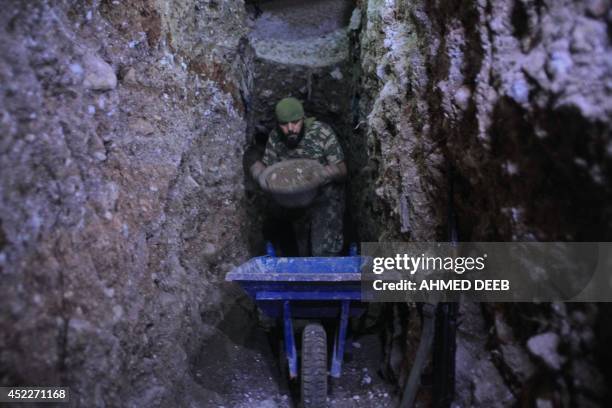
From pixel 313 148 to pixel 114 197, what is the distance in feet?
5.75

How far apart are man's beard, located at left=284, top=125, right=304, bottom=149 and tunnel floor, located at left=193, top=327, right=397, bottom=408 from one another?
5.19ft

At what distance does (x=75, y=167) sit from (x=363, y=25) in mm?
2736

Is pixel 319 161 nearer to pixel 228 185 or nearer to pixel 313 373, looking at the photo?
pixel 228 185

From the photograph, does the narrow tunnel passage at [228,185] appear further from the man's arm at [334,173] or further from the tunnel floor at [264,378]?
the man's arm at [334,173]

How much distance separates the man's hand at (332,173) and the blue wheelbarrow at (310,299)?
0.65 m

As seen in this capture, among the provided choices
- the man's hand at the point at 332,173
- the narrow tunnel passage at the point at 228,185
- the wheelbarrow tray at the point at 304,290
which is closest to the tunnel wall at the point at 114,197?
the narrow tunnel passage at the point at 228,185

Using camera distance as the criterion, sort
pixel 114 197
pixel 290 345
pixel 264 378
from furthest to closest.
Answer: pixel 264 378, pixel 290 345, pixel 114 197

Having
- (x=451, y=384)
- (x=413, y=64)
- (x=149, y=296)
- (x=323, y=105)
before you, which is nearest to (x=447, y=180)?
(x=413, y=64)

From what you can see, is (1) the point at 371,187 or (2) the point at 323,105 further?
(2) the point at 323,105

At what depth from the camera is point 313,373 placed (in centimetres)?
277

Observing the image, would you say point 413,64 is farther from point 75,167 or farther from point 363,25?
point 75,167

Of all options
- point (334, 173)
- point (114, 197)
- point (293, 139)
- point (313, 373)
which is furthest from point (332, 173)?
point (114, 197)

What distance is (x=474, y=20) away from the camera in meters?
2.33

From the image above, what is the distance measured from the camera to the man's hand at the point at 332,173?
11.3ft
